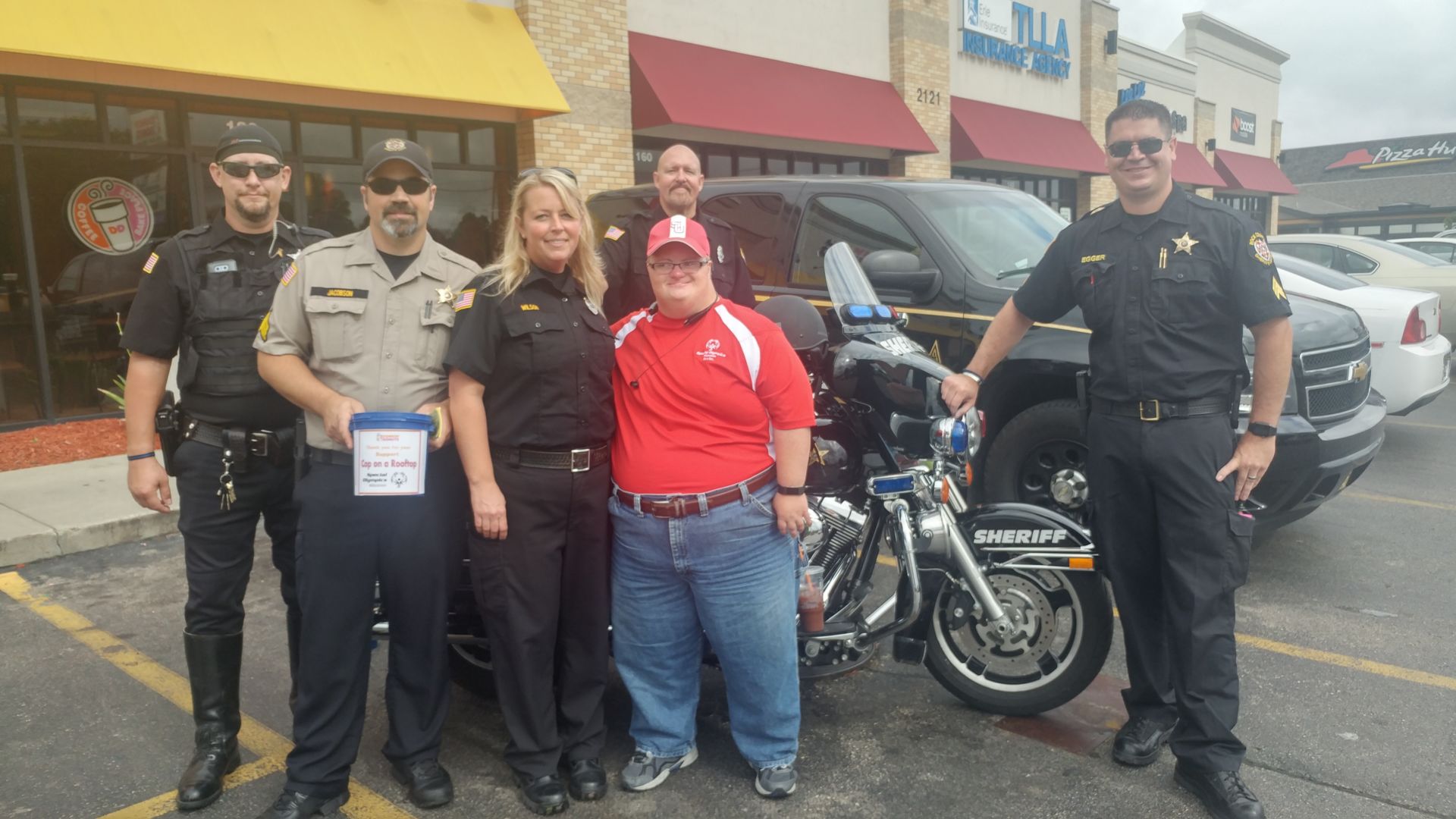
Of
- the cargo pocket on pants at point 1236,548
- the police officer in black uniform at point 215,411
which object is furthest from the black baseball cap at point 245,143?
the cargo pocket on pants at point 1236,548

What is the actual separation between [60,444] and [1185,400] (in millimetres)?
8829

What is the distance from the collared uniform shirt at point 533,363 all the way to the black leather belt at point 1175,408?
5.43ft

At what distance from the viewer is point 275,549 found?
340cm

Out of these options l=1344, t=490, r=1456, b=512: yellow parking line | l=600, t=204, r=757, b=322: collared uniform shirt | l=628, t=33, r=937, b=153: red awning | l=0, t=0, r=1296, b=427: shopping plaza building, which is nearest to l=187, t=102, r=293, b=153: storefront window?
l=0, t=0, r=1296, b=427: shopping plaza building

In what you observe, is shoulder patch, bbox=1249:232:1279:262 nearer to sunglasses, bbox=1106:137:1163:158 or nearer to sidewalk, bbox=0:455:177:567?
sunglasses, bbox=1106:137:1163:158

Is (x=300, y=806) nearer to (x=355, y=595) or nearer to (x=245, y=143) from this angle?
(x=355, y=595)

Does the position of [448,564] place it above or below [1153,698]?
above

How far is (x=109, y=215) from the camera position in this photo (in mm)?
9539

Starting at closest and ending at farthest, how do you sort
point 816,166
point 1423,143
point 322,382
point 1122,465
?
point 322,382, point 1122,465, point 816,166, point 1423,143

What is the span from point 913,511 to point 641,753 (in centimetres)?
118

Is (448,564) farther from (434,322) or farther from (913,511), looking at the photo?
(913,511)

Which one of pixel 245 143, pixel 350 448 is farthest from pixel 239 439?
pixel 245 143

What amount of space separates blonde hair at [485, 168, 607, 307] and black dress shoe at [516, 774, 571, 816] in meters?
1.47

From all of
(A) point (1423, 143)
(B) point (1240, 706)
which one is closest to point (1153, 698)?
(B) point (1240, 706)
